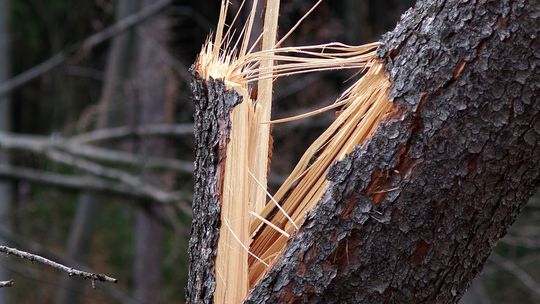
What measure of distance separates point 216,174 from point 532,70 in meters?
0.57

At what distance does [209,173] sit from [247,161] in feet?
0.24

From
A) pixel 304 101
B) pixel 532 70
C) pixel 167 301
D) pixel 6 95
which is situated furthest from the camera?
pixel 167 301

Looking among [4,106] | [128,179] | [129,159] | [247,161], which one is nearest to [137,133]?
[129,159]

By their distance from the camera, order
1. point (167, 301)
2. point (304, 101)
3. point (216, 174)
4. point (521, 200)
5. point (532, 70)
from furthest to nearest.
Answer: point (167, 301) < point (304, 101) < point (216, 174) < point (521, 200) < point (532, 70)

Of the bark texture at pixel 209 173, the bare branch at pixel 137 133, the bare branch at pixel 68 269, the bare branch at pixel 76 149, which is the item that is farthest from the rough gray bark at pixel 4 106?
the bare branch at pixel 68 269

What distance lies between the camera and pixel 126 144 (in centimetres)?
732

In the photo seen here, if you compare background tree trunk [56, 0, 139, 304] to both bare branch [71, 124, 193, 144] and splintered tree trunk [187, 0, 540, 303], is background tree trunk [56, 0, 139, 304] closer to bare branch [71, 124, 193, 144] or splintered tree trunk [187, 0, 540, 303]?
bare branch [71, 124, 193, 144]

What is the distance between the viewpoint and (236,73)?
1411 millimetres

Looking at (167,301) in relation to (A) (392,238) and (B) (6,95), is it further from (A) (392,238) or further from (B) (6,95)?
(A) (392,238)

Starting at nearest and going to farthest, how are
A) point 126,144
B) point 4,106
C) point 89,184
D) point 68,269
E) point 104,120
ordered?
point 68,269 → point 89,184 → point 4,106 → point 104,120 → point 126,144

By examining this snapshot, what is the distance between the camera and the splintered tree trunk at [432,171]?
119cm

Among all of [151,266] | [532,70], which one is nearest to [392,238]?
[532,70]

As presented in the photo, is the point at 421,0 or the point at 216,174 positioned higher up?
the point at 421,0

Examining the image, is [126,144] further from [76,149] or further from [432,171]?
[432,171]
